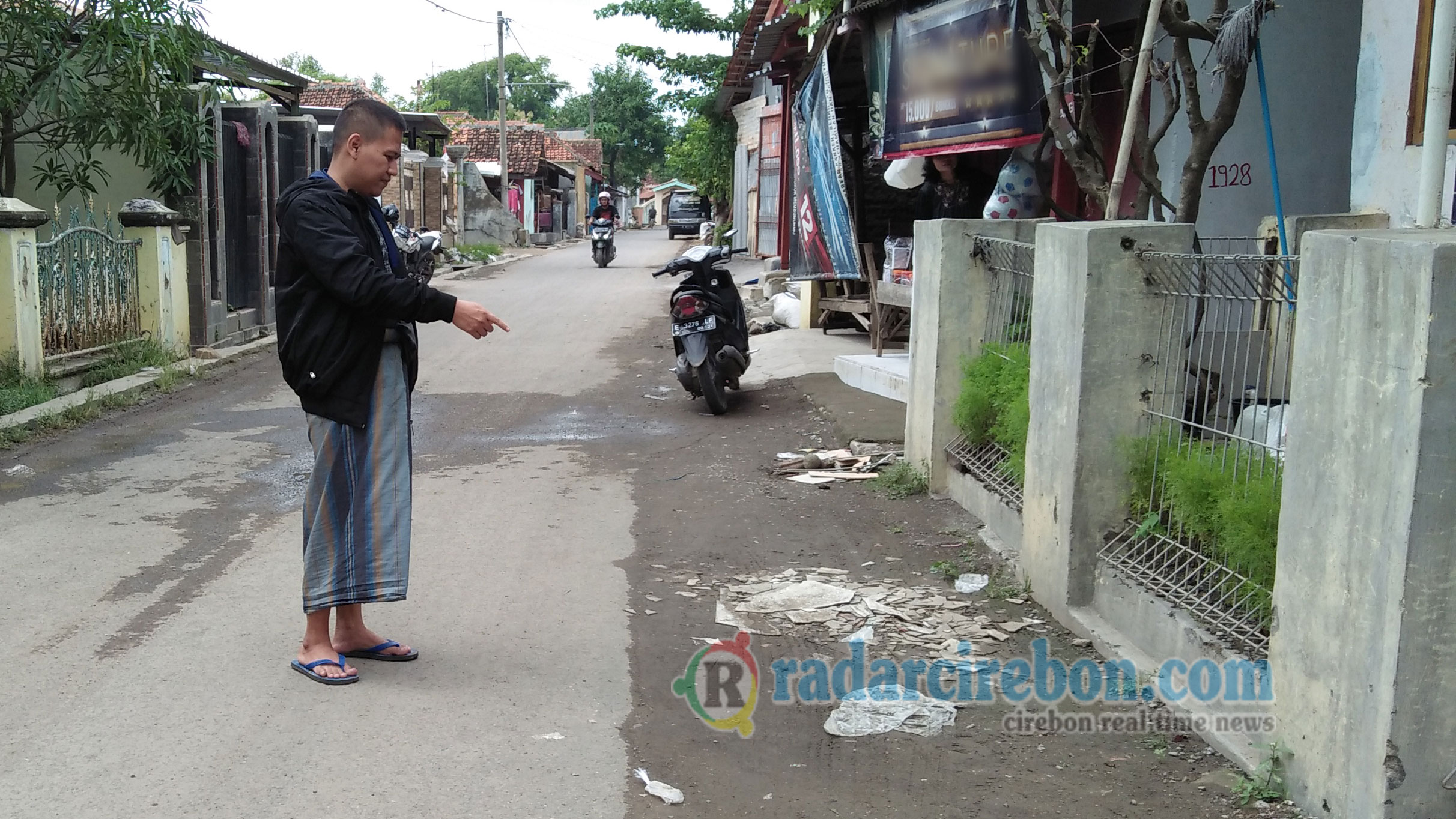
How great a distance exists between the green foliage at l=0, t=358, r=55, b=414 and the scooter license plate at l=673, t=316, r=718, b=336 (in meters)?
4.45

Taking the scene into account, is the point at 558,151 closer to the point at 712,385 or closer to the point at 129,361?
the point at 129,361

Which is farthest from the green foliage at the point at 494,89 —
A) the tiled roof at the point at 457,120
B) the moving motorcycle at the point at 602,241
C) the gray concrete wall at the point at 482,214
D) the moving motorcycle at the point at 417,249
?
the moving motorcycle at the point at 417,249

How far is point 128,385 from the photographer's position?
9867 millimetres

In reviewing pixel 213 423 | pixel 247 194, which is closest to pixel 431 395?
pixel 213 423

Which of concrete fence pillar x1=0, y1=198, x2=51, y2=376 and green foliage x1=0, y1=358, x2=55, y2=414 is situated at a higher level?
concrete fence pillar x1=0, y1=198, x2=51, y2=376

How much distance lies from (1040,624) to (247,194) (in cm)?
1170

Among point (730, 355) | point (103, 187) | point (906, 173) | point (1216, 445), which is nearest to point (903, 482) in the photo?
point (730, 355)

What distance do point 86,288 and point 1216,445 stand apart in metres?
9.08

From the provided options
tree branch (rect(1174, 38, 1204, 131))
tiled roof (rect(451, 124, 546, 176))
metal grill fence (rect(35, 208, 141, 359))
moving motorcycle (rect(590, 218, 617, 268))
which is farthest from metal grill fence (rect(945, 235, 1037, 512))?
tiled roof (rect(451, 124, 546, 176))

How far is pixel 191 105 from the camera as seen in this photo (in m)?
12.2

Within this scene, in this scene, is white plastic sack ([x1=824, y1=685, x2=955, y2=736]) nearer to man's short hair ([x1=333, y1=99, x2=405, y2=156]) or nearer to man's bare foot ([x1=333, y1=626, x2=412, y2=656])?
man's bare foot ([x1=333, y1=626, x2=412, y2=656])

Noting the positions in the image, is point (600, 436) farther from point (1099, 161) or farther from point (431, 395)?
point (1099, 161)

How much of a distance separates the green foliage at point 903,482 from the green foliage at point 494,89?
89.4 meters

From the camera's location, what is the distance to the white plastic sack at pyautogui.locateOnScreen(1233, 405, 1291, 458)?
3.79m
